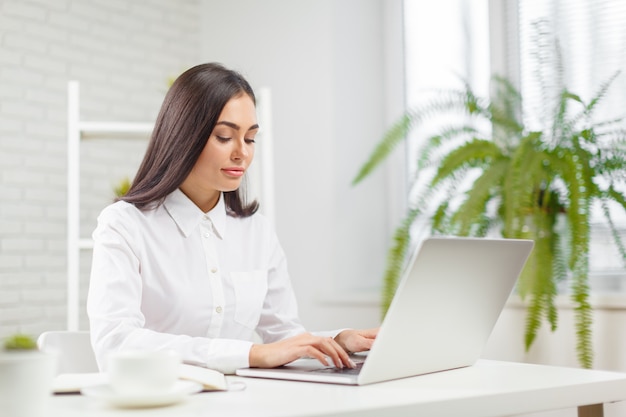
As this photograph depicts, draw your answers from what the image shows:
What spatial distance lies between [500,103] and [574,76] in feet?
1.02

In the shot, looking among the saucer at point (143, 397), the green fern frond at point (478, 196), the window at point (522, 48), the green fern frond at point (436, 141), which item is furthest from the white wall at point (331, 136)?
the saucer at point (143, 397)

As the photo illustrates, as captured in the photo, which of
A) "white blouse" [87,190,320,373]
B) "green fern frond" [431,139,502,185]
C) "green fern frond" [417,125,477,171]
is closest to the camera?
"white blouse" [87,190,320,373]

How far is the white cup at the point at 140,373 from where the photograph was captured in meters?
1.02

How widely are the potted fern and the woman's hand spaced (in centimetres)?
93

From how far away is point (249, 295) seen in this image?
74.4 inches

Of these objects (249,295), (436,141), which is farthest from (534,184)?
(249,295)

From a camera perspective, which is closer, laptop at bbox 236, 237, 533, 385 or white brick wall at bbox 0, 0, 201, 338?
laptop at bbox 236, 237, 533, 385

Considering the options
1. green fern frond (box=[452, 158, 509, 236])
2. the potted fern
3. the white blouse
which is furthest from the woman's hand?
green fern frond (box=[452, 158, 509, 236])

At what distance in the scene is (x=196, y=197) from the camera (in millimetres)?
1908

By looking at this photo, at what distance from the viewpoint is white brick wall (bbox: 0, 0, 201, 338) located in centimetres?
335

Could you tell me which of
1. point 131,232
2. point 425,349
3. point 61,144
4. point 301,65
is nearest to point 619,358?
point 425,349

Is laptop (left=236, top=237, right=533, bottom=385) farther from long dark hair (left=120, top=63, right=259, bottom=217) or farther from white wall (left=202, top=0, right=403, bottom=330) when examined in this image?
white wall (left=202, top=0, right=403, bottom=330)

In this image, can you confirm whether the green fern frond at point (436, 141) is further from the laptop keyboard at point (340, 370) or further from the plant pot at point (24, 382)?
the plant pot at point (24, 382)

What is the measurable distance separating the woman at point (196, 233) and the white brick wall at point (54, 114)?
1664 mm
